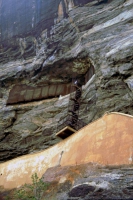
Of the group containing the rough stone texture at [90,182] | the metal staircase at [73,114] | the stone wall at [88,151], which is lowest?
the rough stone texture at [90,182]

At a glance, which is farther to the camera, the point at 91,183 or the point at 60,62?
the point at 60,62

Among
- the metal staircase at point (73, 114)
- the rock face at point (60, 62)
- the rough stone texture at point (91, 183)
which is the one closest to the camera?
the rough stone texture at point (91, 183)

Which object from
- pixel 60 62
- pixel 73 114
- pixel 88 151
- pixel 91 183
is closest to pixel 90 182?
pixel 91 183

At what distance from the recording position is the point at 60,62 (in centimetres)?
1686

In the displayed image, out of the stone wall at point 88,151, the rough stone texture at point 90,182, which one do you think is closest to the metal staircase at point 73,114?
the stone wall at point 88,151

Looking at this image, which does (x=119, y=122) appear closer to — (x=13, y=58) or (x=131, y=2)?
(x=131, y=2)

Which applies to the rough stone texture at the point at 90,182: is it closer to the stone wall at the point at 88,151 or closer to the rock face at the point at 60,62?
the stone wall at the point at 88,151

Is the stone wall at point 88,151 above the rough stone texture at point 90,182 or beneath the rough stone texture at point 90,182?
→ above

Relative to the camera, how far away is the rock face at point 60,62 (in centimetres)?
1304

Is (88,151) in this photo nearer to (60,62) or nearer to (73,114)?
(73,114)

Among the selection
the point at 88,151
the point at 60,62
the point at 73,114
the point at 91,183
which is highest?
the point at 60,62

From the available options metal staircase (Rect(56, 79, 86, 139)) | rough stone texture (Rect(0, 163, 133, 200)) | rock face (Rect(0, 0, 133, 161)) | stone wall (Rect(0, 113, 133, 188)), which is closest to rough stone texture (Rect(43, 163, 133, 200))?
rough stone texture (Rect(0, 163, 133, 200))

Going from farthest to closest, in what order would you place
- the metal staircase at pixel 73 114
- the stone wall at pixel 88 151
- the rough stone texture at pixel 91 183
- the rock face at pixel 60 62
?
the rock face at pixel 60 62
the metal staircase at pixel 73 114
the stone wall at pixel 88 151
the rough stone texture at pixel 91 183

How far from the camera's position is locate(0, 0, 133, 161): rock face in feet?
42.8
